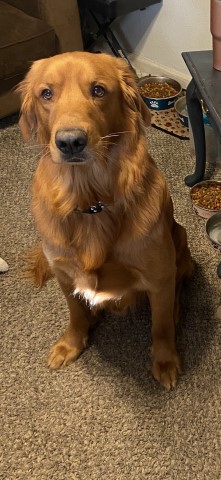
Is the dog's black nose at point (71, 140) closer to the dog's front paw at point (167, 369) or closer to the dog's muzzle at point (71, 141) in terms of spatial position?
the dog's muzzle at point (71, 141)

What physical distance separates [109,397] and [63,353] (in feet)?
0.64

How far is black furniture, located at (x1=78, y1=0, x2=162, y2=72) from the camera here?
266 cm

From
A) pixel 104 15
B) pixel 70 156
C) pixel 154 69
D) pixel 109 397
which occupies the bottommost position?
pixel 109 397

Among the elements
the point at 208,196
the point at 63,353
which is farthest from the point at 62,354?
the point at 208,196

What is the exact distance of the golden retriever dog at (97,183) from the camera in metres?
1.13

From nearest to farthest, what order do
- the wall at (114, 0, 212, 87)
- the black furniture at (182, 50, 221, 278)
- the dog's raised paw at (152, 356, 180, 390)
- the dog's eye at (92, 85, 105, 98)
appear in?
the dog's eye at (92, 85, 105, 98) < the dog's raised paw at (152, 356, 180, 390) < the black furniture at (182, 50, 221, 278) < the wall at (114, 0, 212, 87)

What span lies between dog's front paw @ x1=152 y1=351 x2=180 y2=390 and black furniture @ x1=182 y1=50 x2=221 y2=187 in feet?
2.16

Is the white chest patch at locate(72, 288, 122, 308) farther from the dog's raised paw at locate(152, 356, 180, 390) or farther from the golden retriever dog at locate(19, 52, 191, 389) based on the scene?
the dog's raised paw at locate(152, 356, 180, 390)

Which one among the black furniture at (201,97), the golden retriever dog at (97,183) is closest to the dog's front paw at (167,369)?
the golden retriever dog at (97,183)

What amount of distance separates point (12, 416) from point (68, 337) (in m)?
0.28

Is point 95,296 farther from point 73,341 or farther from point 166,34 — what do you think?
point 166,34

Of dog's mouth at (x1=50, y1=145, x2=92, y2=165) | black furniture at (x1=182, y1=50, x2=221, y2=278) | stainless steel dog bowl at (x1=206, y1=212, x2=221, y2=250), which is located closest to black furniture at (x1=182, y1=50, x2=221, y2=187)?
black furniture at (x1=182, y1=50, x2=221, y2=278)

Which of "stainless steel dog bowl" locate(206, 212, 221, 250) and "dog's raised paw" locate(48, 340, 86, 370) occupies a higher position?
"stainless steel dog bowl" locate(206, 212, 221, 250)

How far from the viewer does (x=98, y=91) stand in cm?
116
